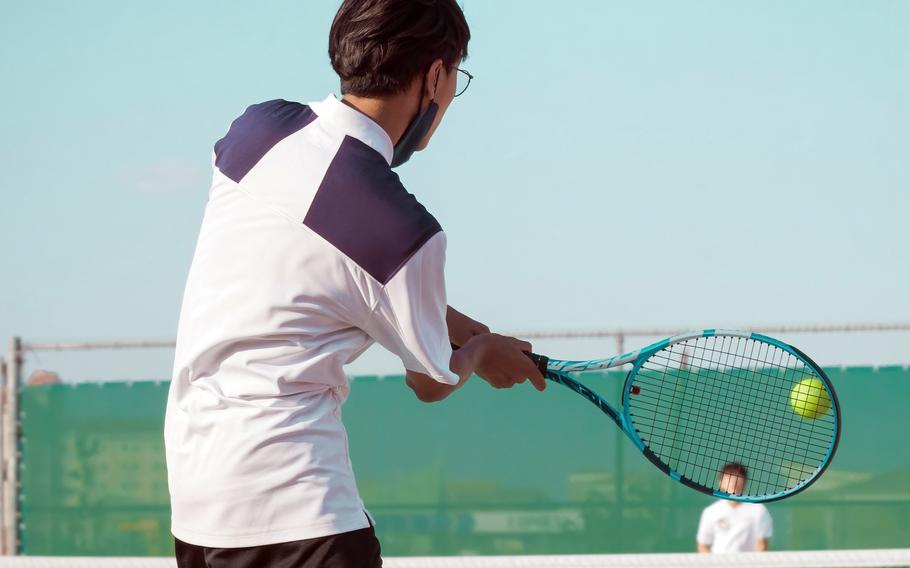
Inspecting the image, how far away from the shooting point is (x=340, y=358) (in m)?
1.82

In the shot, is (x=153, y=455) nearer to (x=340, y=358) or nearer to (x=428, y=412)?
(x=428, y=412)

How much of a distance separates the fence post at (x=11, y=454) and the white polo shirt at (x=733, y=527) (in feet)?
12.8

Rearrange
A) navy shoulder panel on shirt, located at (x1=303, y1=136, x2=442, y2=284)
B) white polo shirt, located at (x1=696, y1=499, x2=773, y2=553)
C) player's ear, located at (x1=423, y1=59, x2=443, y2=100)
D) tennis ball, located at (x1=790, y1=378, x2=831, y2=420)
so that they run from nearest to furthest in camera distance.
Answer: navy shoulder panel on shirt, located at (x1=303, y1=136, x2=442, y2=284), player's ear, located at (x1=423, y1=59, x2=443, y2=100), tennis ball, located at (x1=790, y1=378, x2=831, y2=420), white polo shirt, located at (x1=696, y1=499, x2=773, y2=553)

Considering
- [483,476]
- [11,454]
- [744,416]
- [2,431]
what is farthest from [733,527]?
[2,431]

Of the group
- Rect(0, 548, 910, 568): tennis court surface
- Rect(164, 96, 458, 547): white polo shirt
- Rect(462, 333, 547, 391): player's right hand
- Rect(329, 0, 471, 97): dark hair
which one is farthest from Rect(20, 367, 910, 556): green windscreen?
Rect(164, 96, 458, 547): white polo shirt

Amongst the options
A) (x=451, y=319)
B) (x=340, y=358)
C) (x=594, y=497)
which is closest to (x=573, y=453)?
(x=594, y=497)

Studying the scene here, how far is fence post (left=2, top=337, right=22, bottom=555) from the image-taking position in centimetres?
714

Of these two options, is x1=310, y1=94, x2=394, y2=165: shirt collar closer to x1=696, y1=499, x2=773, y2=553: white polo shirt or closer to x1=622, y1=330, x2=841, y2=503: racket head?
x1=622, y1=330, x2=841, y2=503: racket head

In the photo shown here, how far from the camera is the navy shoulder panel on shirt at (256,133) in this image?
6.12ft

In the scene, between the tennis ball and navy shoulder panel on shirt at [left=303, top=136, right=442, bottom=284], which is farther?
the tennis ball

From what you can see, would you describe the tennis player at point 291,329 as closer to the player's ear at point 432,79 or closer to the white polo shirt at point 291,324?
the white polo shirt at point 291,324

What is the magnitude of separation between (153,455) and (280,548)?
5812 mm

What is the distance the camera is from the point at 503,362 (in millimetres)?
2322

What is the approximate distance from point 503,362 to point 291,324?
2.15ft
